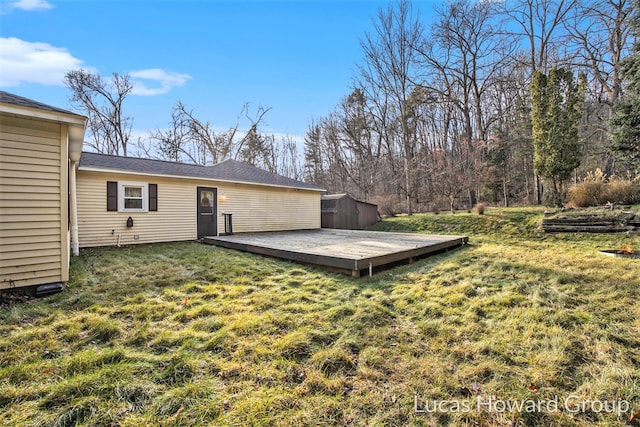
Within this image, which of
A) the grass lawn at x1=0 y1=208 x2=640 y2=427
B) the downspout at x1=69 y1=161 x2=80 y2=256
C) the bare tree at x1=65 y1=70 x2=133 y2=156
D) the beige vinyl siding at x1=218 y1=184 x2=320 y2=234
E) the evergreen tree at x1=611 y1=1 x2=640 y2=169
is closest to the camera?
the grass lawn at x1=0 y1=208 x2=640 y2=427

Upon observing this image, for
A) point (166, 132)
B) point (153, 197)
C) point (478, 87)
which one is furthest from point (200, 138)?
point (478, 87)

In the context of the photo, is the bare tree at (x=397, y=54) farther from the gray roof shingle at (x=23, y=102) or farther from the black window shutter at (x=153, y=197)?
the gray roof shingle at (x=23, y=102)

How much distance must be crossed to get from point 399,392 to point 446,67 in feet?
64.6

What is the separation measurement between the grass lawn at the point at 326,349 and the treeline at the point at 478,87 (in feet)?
30.4

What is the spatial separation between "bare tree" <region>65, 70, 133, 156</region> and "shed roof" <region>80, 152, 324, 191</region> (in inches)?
559

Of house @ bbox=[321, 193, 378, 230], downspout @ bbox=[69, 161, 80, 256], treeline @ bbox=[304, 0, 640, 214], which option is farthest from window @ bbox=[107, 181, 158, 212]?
treeline @ bbox=[304, 0, 640, 214]

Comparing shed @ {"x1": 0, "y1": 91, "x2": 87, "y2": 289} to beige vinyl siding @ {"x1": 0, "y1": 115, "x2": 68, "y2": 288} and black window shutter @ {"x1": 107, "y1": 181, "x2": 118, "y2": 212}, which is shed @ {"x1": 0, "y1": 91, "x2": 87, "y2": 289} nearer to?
beige vinyl siding @ {"x1": 0, "y1": 115, "x2": 68, "y2": 288}

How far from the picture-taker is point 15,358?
217cm

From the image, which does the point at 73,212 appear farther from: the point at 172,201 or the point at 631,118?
the point at 631,118

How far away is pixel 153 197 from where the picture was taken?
8188 millimetres

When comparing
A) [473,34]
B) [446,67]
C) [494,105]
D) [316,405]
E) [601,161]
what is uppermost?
[473,34]

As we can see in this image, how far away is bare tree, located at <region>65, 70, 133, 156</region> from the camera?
720 inches

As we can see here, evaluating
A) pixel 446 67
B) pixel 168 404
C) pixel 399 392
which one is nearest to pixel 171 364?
pixel 168 404

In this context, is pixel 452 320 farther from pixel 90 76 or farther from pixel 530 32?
pixel 90 76
